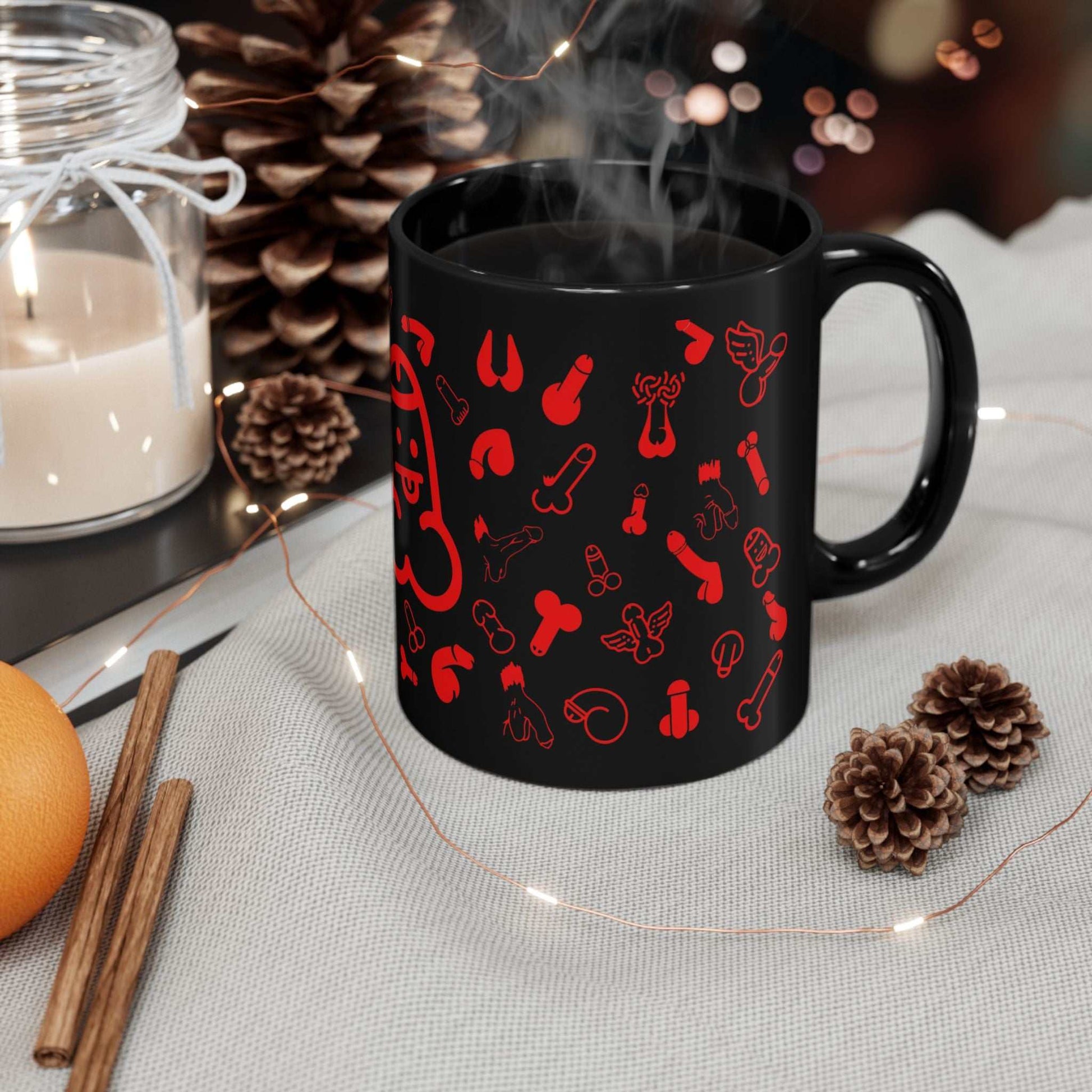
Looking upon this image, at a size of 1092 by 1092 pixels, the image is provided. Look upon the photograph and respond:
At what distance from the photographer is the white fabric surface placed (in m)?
0.46

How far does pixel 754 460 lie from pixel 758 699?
106 millimetres

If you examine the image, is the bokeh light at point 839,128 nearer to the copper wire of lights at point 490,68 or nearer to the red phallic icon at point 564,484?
the copper wire of lights at point 490,68

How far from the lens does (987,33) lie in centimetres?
120

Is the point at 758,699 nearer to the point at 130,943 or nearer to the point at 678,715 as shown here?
the point at 678,715

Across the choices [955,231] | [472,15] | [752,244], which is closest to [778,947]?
[752,244]

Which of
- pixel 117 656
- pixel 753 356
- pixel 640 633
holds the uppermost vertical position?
pixel 753 356

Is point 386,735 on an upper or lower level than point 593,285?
lower

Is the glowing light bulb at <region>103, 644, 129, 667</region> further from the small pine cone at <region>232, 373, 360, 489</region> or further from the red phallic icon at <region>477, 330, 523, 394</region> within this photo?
the red phallic icon at <region>477, 330, 523, 394</region>

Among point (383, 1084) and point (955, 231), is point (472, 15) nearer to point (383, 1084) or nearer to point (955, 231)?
point (955, 231)

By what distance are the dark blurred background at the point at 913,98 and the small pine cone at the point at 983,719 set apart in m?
0.59

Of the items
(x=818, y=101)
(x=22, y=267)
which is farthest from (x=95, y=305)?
(x=818, y=101)

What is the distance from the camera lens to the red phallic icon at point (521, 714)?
0.55m

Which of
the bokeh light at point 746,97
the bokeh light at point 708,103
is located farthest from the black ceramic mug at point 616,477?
the bokeh light at point 746,97

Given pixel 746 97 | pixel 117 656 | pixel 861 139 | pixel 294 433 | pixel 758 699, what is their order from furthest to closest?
pixel 861 139 < pixel 746 97 < pixel 294 433 < pixel 117 656 < pixel 758 699
